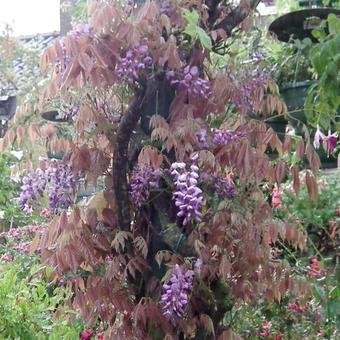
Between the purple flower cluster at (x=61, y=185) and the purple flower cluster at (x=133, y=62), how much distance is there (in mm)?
376

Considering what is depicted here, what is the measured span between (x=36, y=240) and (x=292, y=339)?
5.17 feet

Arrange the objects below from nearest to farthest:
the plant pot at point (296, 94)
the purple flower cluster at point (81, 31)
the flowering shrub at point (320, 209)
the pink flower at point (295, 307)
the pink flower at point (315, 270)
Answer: the purple flower cluster at point (81, 31) → the pink flower at point (315, 270) → the pink flower at point (295, 307) → the plant pot at point (296, 94) → the flowering shrub at point (320, 209)

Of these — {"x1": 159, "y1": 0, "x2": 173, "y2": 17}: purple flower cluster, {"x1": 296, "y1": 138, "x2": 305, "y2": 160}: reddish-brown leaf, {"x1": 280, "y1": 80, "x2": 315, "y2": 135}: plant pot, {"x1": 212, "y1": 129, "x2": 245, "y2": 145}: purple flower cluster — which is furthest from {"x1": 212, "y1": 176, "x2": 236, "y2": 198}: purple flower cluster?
{"x1": 280, "y1": 80, "x2": 315, "y2": 135}: plant pot

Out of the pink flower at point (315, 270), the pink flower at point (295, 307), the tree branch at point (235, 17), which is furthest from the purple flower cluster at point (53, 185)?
the pink flower at point (295, 307)

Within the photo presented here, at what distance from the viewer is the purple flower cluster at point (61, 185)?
213 centimetres

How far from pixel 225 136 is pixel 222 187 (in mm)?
169

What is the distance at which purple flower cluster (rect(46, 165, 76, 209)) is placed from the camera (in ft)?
7.00

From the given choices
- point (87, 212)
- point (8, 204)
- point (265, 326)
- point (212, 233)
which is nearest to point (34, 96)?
point (87, 212)

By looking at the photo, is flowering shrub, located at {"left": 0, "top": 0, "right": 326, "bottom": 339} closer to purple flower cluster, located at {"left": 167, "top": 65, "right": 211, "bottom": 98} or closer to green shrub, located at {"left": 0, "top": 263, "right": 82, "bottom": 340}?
purple flower cluster, located at {"left": 167, "top": 65, "right": 211, "bottom": 98}

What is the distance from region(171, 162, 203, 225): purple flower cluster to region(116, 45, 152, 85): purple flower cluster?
29 centimetres

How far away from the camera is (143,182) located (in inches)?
82.0

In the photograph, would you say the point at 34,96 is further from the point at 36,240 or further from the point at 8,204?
the point at 8,204

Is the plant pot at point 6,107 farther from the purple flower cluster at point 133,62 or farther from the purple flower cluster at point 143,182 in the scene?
the purple flower cluster at point 133,62

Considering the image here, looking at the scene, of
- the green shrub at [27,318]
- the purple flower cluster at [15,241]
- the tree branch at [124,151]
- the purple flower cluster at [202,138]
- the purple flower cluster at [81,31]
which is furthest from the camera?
the purple flower cluster at [15,241]
